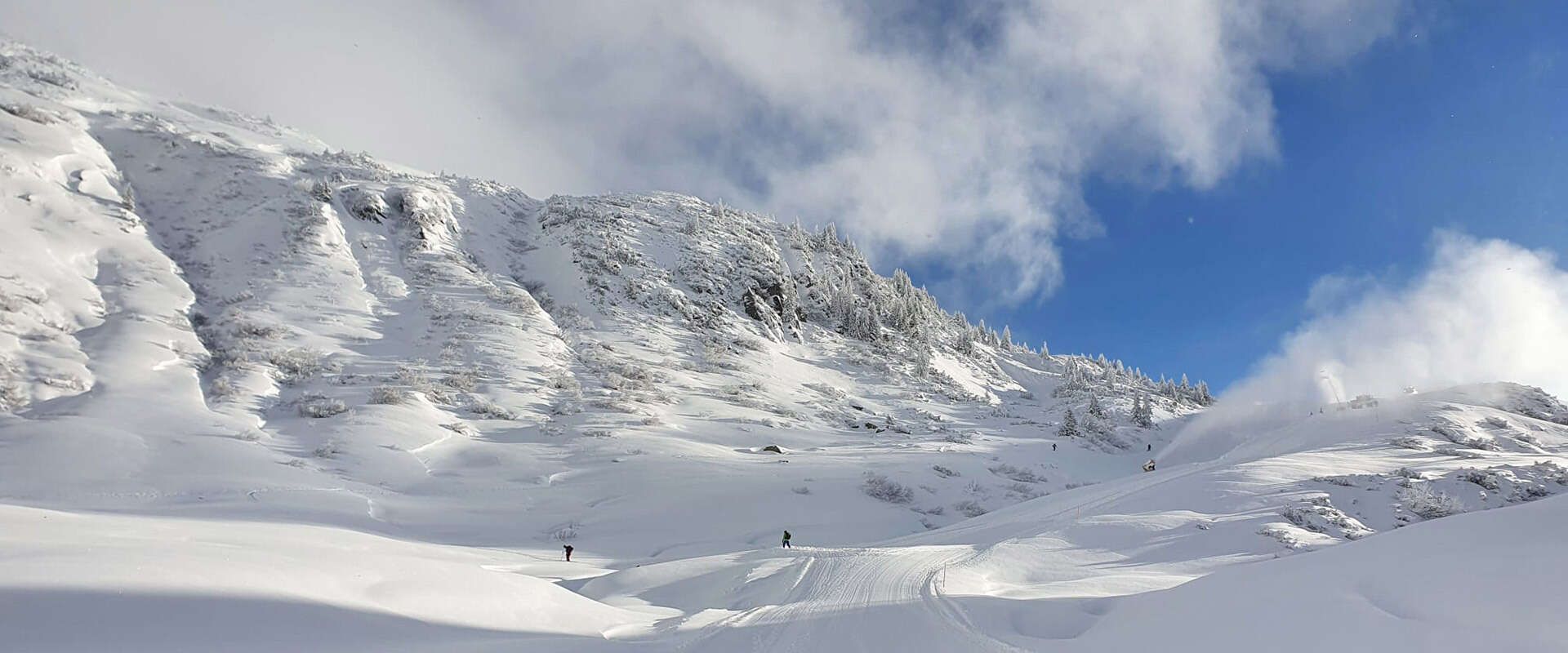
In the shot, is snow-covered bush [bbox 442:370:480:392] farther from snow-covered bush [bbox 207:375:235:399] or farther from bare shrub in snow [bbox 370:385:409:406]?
snow-covered bush [bbox 207:375:235:399]

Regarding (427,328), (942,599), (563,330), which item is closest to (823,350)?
(563,330)

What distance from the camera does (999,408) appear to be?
248 ft

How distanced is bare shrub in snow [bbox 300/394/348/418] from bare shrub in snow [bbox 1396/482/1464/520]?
48.5 meters

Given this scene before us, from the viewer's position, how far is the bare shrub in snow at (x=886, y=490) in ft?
106

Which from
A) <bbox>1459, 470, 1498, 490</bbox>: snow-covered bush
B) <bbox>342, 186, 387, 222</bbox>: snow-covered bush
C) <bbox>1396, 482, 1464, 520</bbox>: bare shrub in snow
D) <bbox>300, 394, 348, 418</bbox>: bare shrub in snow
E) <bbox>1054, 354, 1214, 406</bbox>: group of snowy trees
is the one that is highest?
<bbox>342, 186, 387, 222</bbox>: snow-covered bush

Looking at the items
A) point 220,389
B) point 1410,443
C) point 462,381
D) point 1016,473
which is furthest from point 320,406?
point 1410,443

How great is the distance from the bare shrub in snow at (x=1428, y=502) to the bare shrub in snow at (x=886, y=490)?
1910 centimetres

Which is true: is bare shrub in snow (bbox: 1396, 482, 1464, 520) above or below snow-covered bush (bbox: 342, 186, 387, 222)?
below

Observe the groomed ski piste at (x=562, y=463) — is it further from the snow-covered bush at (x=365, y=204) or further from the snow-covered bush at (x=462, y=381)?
the snow-covered bush at (x=365, y=204)

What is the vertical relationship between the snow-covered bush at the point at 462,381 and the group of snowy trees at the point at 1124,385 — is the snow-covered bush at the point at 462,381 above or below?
below

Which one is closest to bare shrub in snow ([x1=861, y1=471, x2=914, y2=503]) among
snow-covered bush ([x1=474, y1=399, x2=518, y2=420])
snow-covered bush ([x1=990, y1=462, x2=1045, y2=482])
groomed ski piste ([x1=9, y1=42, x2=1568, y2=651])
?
groomed ski piste ([x1=9, y1=42, x2=1568, y2=651])

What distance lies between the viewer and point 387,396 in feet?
120

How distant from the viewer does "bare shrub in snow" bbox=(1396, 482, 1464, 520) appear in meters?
21.9

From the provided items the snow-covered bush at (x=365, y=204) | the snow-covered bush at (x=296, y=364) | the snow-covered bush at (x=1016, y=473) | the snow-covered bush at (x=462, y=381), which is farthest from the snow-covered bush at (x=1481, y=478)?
the snow-covered bush at (x=365, y=204)
